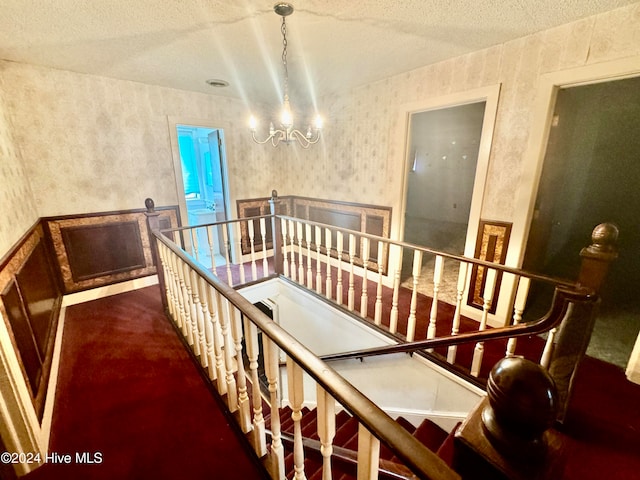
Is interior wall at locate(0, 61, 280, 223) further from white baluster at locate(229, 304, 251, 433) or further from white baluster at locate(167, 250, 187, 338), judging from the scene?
white baluster at locate(229, 304, 251, 433)

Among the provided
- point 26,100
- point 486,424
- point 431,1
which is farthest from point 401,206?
point 26,100

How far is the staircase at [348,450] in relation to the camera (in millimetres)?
1079

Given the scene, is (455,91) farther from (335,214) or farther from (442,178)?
(442,178)

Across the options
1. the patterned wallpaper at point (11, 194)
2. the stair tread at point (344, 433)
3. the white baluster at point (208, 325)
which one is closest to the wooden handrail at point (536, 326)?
the stair tread at point (344, 433)

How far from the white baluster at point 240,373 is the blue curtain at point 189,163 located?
5637 millimetres

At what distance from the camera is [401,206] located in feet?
10.5

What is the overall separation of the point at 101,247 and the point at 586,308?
434cm

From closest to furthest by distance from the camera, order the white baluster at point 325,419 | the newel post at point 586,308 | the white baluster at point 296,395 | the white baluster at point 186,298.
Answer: the white baluster at point 325,419
the white baluster at point 296,395
the newel post at point 586,308
the white baluster at point 186,298

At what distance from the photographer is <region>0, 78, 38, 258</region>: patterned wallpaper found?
1728 millimetres

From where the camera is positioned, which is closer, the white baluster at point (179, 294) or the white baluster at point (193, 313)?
the white baluster at point (193, 313)

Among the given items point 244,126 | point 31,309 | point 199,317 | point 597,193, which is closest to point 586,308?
point 199,317

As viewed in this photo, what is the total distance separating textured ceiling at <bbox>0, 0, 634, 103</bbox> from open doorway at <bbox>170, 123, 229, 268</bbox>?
1.09 meters

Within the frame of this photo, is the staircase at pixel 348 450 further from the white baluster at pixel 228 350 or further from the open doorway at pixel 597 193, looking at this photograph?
the open doorway at pixel 597 193

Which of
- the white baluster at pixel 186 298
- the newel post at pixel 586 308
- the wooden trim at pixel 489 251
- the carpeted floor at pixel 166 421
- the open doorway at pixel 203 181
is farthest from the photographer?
the open doorway at pixel 203 181
